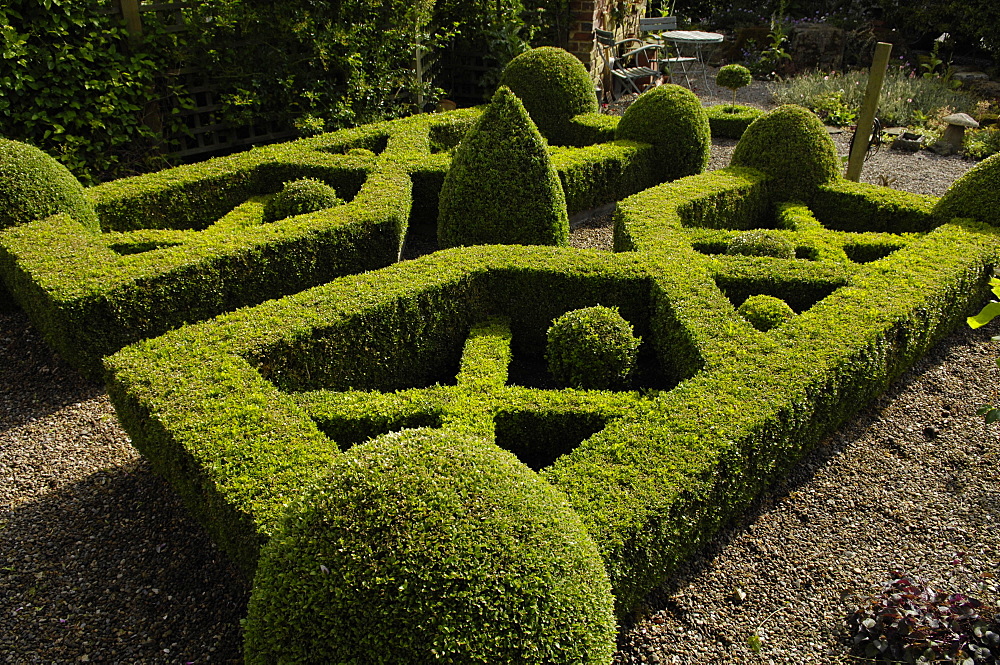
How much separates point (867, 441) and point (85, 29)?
1040cm

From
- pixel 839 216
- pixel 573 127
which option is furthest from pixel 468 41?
pixel 839 216

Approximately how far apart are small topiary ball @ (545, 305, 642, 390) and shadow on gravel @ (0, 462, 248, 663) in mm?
2900

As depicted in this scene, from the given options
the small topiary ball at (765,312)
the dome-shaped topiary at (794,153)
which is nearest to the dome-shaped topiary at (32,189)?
the small topiary ball at (765,312)

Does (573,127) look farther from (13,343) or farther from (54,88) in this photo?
(13,343)

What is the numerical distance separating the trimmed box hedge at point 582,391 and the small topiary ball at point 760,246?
0.67ft

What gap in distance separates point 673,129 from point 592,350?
5931 mm

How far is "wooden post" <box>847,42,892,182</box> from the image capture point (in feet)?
31.4

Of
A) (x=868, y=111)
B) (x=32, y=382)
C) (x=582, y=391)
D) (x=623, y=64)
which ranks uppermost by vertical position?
(x=623, y=64)

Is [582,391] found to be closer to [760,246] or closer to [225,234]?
[760,246]

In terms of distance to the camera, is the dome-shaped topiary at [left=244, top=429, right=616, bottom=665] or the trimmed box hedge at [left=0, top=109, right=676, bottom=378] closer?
the dome-shaped topiary at [left=244, top=429, right=616, bottom=665]

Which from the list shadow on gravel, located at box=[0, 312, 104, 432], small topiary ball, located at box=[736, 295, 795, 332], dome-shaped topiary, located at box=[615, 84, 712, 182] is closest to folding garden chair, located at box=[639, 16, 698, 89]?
dome-shaped topiary, located at box=[615, 84, 712, 182]

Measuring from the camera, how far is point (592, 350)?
571 cm

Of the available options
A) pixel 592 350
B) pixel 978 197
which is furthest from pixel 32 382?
pixel 978 197

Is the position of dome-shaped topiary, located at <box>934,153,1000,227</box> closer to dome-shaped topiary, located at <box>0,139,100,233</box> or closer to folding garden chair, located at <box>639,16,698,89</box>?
folding garden chair, located at <box>639,16,698,89</box>
